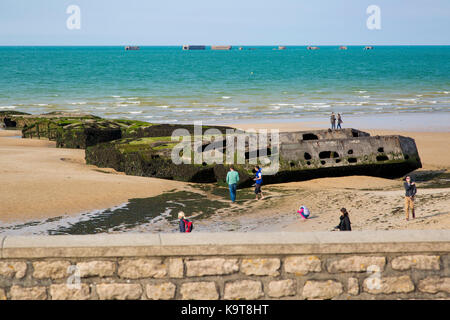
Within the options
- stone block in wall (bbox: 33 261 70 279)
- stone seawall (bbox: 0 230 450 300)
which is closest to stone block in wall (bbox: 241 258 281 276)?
stone seawall (bbox: 0 230 450 300)

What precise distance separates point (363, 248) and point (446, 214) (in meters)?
8.76

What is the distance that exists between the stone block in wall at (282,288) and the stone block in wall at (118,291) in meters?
1.44

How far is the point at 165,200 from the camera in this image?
19297 mm

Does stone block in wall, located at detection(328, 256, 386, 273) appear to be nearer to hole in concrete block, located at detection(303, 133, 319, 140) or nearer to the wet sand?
the wet sand

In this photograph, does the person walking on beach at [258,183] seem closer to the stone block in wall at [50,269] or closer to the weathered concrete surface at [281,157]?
the weathered concrete surface at [281,157]

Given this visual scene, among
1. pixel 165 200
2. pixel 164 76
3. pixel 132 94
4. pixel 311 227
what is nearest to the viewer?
pixel 311 227

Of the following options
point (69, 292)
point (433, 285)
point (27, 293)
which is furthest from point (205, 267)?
point (433, 285)

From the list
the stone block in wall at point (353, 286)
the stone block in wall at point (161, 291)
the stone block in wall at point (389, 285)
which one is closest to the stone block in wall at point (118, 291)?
the stone block in wall at point (161, 291)

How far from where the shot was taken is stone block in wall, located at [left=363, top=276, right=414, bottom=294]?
6.32m

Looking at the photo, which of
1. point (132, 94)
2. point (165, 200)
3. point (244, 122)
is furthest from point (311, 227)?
point (132, 94)

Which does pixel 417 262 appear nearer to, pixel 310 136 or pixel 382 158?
pixel 382 158

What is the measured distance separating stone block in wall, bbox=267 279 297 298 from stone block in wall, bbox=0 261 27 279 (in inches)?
104

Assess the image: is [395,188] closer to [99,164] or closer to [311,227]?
[311,227]
